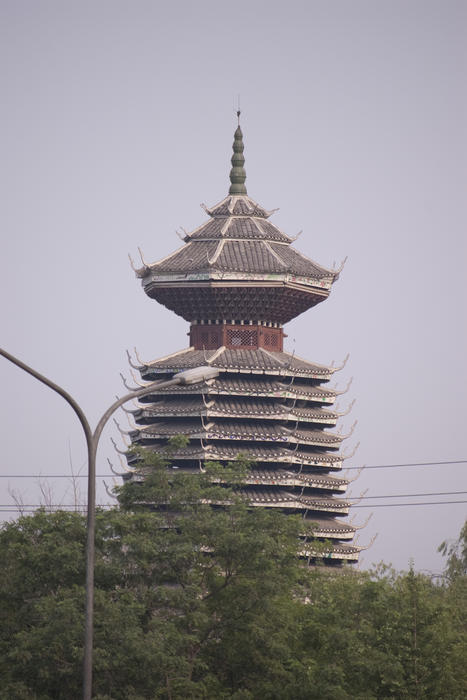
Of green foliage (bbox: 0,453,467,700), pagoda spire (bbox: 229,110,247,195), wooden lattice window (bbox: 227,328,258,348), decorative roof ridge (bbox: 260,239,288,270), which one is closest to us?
green foliage (bbox: 0,453,467,700)

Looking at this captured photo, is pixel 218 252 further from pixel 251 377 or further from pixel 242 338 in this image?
pixel 251 377

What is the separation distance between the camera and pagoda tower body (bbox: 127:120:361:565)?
6381cm

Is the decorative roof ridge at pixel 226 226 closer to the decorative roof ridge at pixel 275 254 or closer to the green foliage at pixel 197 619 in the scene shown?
the decorative roof ridge at pixel 275 254

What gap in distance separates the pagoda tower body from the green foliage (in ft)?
56.5

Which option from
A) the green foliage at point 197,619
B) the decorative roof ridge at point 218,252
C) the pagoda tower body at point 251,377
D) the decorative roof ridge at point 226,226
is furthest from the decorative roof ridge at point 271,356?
the green foliage at point 197,619

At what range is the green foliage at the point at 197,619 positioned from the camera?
40.3m

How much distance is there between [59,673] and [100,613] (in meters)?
1.89

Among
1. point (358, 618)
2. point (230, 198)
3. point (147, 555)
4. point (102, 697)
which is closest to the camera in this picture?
point (102, 697)

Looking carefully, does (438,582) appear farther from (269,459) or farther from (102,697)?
(102,697)

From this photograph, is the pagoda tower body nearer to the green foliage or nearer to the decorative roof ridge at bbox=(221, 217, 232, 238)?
the decorative roof ridge at bbox=(221, 217, 232, 238)

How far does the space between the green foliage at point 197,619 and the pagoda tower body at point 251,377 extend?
677 inches

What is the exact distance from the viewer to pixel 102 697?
3869cm

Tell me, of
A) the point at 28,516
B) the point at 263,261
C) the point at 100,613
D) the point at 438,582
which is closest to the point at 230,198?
the point at 263,261

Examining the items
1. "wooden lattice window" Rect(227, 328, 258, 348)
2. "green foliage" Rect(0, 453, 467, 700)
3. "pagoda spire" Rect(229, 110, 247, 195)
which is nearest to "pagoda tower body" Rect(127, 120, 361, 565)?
"wooden lattice window" Rect(227, 328, 258, 348)
